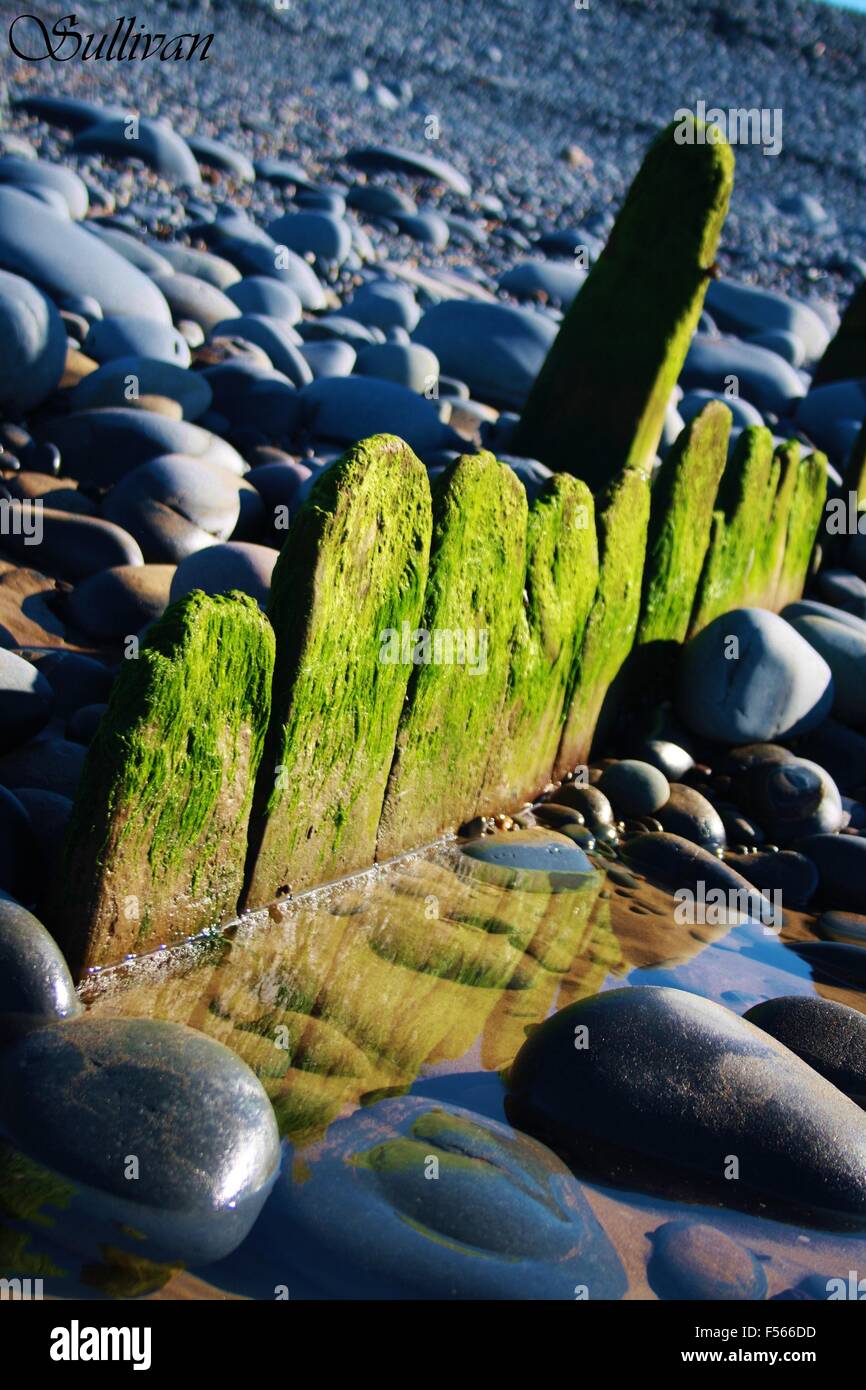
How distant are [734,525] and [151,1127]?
501 centimetres

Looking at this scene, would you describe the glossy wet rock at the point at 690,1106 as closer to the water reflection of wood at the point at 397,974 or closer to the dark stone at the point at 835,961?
the water reflection of wood at the point at 397,974

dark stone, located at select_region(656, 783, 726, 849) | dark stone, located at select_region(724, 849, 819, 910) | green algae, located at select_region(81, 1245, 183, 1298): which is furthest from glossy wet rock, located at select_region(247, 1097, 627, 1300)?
dark stone, located at select_region(656, 783, 726, 849)

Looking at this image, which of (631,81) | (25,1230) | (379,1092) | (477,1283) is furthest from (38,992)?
(631,81)

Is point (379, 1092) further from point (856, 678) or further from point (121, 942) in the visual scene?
point (856, 678)

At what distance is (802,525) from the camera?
8.25 m

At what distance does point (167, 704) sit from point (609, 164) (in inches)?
1179

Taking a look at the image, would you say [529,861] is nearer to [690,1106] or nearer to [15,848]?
[690,1106]

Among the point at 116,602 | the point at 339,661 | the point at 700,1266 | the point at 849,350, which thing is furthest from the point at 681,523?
the point at 849,350

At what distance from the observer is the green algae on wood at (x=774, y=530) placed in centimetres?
766

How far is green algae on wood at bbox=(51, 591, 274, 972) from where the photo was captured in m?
3.55

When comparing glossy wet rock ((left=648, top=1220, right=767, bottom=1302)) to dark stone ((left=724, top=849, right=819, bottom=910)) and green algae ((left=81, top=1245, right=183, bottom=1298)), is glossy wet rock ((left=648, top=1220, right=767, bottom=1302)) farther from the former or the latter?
dark stone ((left=724, top=849, right=819, bottom=910))

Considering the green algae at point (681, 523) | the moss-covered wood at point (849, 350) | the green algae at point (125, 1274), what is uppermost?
the moss-covered wood at point (849, 350)

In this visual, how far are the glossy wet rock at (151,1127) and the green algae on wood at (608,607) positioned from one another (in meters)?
3.10

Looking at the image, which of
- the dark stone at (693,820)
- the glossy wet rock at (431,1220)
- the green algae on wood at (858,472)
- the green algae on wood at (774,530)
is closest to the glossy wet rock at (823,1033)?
the glossy wet rock at (431,1220)
